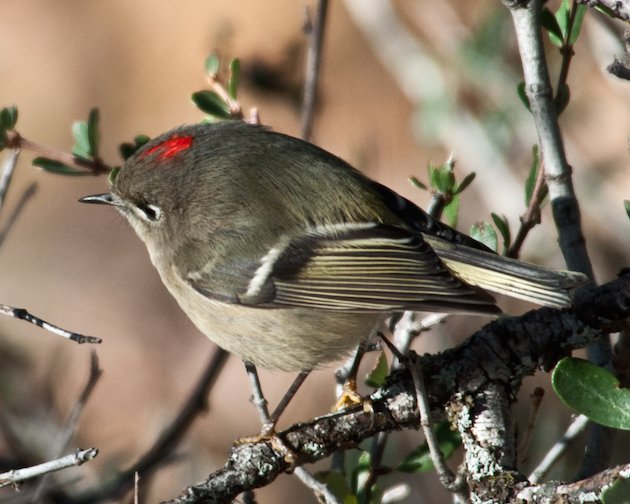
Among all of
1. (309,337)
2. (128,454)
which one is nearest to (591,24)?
(309,337)

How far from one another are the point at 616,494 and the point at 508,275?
29.5 inches

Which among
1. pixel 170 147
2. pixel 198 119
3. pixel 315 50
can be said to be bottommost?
pixel 170 147

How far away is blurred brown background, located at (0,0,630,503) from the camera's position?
3.71 meters

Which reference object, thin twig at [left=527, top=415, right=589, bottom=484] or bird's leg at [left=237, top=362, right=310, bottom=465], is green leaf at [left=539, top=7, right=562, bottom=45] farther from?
bird's leg at [left=237, top=362, right=310, bottom=465]

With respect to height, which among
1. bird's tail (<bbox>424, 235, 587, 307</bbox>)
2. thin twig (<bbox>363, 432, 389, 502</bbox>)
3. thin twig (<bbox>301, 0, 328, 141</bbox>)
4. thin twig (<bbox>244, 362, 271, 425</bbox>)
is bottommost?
thin twig (<bbox>363, 432, 389, 502</bbox>)

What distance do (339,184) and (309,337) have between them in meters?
0.45

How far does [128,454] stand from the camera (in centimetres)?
355

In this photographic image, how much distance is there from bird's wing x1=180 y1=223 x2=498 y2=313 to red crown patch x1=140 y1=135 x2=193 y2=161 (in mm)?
375

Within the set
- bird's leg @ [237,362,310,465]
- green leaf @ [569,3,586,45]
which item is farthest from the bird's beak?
green leaf @ [569,3,586,45]

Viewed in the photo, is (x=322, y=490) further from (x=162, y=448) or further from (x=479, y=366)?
(x=162, y=448)

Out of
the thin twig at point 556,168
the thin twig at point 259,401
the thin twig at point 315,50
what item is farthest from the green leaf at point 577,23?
the thin twig at point 259,401

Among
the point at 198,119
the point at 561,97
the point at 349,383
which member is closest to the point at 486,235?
the point at 561,97

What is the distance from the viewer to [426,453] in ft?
7.54

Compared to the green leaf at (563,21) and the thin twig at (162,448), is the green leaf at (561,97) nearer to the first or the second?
the green leaf at (563,21)
